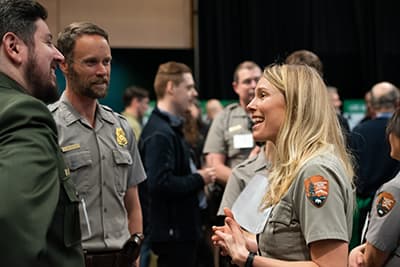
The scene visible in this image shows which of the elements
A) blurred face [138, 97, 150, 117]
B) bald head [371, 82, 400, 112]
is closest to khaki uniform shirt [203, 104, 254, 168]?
bald head [371, 82, 400, 112]

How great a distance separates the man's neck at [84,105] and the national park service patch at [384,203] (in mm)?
1222

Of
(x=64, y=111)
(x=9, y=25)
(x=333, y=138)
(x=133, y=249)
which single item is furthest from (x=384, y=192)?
(x=9, y=25)

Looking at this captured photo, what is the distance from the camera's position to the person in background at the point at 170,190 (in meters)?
3.90

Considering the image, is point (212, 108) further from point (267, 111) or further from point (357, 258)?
point (267, 111)

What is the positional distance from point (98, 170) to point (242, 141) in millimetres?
1724

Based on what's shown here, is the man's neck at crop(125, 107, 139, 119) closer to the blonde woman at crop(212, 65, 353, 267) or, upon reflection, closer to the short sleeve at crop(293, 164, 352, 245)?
the blonde woman at crop(212, 65, 353, 267)

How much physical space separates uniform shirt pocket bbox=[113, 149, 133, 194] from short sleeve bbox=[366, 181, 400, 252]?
3.43ft

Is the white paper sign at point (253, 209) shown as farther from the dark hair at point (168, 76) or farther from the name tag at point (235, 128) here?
the dark hair at point (168, 76)

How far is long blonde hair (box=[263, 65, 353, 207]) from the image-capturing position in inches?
80.1

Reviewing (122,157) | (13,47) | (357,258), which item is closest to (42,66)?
(13,47)

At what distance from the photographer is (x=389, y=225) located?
243 centimetres

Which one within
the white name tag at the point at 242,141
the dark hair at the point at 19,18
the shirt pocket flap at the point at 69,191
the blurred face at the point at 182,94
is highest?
the dark hair at the point at 19,18

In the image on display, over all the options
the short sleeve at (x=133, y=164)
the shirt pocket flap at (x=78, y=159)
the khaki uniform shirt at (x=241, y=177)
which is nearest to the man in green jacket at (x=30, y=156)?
the shirt pocket flap at (x=78, y=159)

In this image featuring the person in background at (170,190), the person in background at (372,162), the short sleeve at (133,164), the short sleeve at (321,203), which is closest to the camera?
the short sleeve at (321,203)
